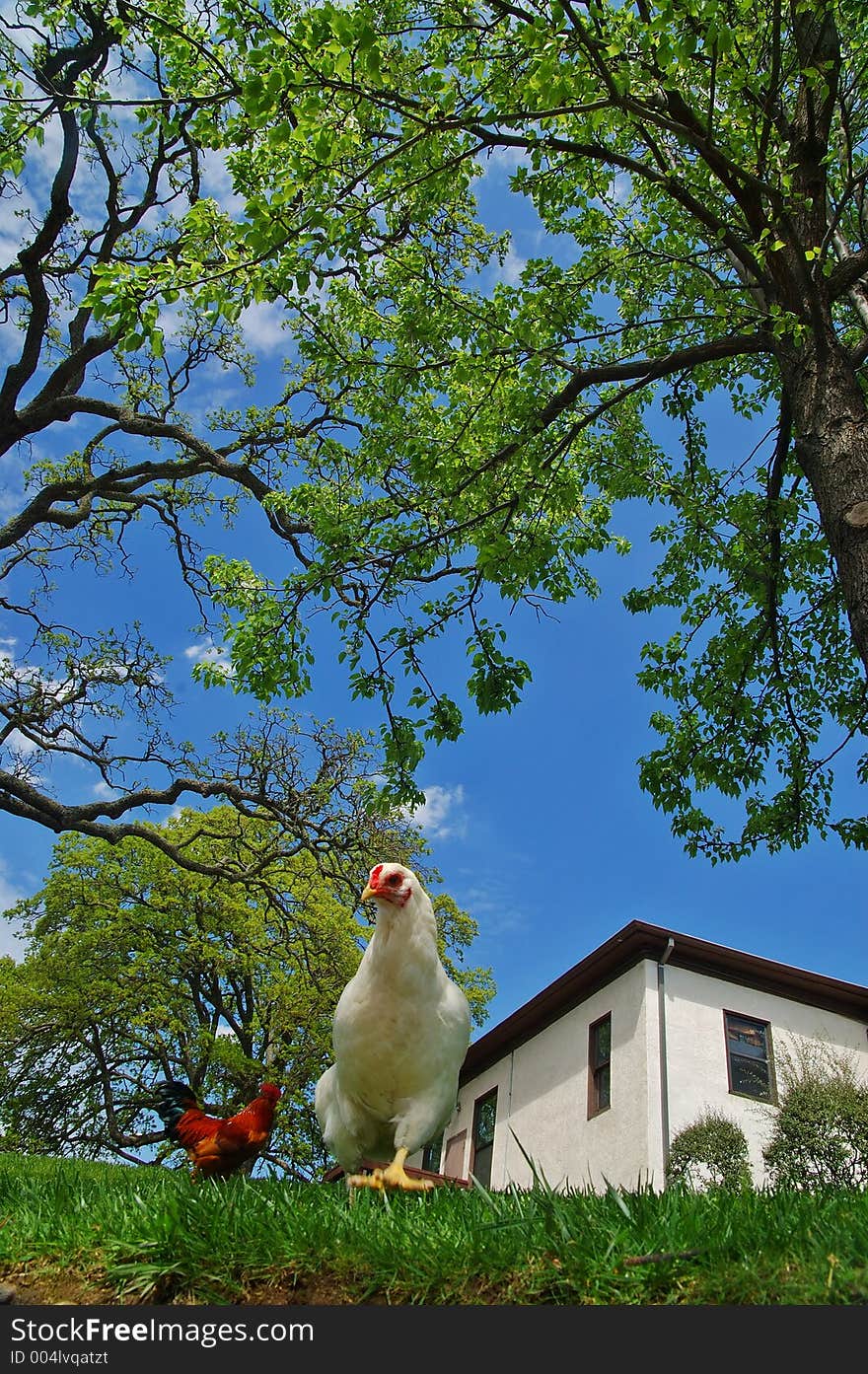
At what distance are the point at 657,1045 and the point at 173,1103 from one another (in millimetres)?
11988

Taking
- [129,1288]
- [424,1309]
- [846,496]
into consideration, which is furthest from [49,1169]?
[846,496]

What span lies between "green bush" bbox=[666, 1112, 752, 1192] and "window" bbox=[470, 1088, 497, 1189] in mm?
7459

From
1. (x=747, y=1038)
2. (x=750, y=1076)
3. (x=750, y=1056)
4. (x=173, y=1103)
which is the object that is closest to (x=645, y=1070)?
(x=750, y=1076)

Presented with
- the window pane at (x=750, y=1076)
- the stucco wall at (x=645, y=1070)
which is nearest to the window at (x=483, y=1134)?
the stucco wall at (x=645, y=1070)

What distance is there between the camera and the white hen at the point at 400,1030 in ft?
15.6

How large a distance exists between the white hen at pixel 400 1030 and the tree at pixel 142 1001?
52.9 feet

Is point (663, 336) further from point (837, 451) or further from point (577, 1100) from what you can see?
Answer: point (577, 1100)

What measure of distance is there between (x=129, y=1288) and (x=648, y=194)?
12.4 m

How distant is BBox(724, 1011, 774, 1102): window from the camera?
1641 centimetres

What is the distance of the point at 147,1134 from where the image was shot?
76.7 ft

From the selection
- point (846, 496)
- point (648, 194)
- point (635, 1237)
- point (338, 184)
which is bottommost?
point (635, 1237)

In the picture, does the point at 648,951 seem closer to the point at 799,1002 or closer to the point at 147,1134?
the point at 799,1002

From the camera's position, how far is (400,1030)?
4.74 m

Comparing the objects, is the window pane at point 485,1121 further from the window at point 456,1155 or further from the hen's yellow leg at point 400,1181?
the hen's yellow leg at point 400,1181
